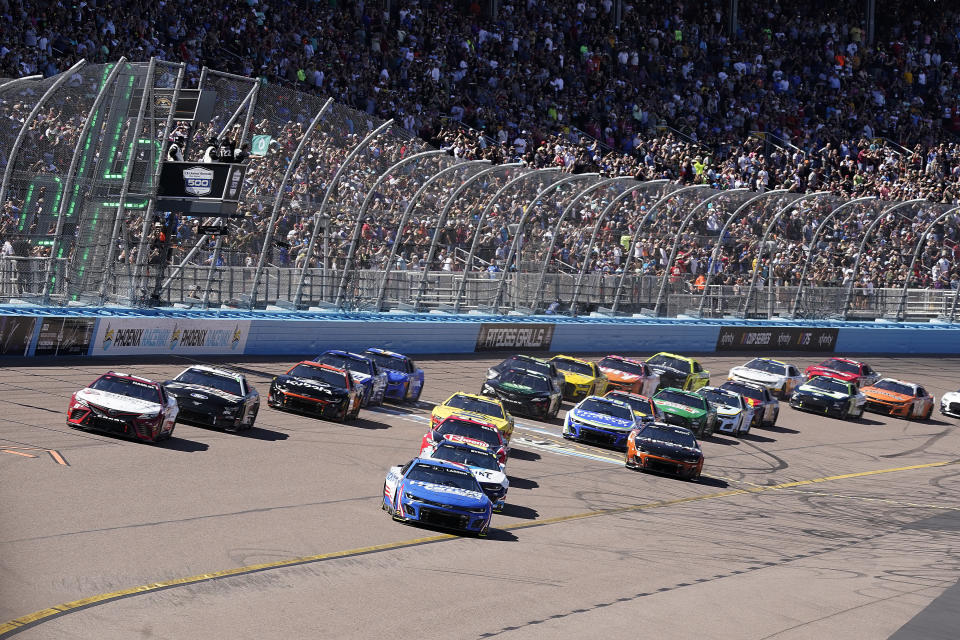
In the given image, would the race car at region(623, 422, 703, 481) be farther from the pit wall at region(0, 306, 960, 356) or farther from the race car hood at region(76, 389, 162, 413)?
the pit wall at region(0, 306, 960, 356)

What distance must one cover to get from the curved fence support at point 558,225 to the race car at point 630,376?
4178mm

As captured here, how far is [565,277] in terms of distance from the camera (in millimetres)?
37594

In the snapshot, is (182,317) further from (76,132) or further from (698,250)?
(698,250)

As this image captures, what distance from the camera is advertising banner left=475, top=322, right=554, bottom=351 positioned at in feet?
120

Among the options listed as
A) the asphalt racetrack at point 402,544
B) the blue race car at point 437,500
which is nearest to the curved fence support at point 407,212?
the asphalt racetrack at point 402,544

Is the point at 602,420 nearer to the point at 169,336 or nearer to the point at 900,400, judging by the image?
the point at 169,336

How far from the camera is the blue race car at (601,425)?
26.0 metres

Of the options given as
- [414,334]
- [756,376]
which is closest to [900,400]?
[756,376]

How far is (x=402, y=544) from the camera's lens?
1579 centimetres

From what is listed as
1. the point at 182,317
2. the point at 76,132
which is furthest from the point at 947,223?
the point at 76,132

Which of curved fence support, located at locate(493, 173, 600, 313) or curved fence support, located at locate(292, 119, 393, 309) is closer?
curved fence support, located at locate(292, 119, 393, 309)

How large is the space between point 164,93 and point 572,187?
41.9ft

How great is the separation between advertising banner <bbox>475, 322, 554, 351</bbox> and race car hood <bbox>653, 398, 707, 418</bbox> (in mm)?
8357

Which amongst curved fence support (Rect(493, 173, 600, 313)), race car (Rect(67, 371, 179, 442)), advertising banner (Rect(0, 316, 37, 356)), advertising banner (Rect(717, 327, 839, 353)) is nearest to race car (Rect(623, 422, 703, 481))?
race car (Rect(67, 371, 179, 442))
